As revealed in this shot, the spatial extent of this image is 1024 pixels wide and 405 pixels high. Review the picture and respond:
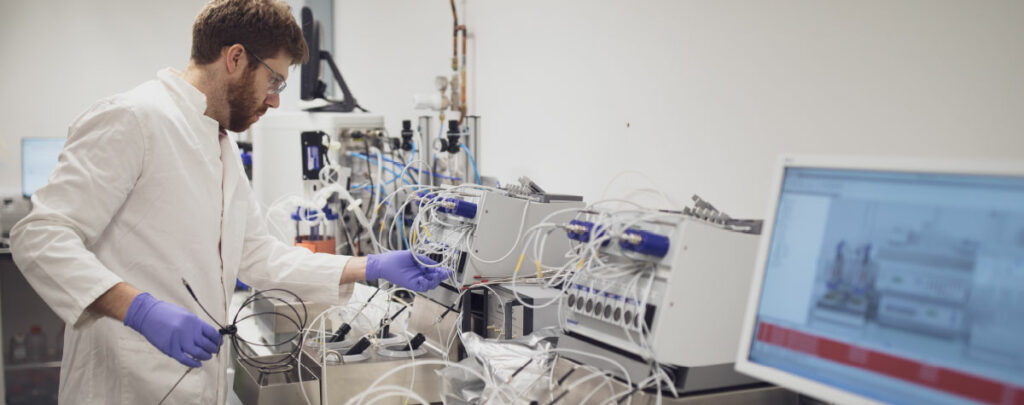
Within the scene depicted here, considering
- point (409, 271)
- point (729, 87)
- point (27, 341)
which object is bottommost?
point (27, 341)

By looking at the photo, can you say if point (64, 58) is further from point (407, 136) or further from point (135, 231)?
point (135, 231)

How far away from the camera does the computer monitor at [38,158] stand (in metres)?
3.95

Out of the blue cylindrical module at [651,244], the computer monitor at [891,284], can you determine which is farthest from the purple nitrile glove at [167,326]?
the computer monitor at [891,284]

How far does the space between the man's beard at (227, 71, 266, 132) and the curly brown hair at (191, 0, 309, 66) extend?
50mm

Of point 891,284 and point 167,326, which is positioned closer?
point 891,284

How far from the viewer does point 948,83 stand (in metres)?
1.16

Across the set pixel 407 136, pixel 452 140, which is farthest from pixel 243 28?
pixel 407 136

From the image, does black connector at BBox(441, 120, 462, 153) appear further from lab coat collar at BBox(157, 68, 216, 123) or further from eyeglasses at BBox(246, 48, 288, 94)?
lab coat collar at BBox(157, 68, 216, 123)

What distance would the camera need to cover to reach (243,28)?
144 centimetres

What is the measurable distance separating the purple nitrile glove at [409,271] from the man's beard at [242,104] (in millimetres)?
461

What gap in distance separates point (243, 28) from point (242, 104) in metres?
0.18

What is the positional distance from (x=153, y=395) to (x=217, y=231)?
1.20 feet

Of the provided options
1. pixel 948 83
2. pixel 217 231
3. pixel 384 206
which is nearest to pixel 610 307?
pixel 948 83

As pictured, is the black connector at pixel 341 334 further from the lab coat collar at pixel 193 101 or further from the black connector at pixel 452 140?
the black connector at pixel 452 140
